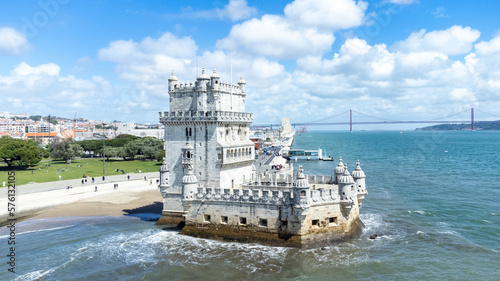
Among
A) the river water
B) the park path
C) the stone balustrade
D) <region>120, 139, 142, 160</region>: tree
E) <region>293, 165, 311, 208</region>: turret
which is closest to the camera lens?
the river water

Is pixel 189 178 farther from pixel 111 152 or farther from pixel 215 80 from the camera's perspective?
pixel 111 152

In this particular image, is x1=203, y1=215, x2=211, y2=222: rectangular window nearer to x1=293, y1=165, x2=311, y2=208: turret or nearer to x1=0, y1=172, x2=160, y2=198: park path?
x1=293, y1=165, x2=311, y2=208: turret

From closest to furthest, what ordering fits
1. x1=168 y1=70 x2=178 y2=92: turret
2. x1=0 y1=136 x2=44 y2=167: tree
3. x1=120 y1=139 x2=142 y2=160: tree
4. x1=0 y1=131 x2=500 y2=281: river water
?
x1=0 y1=131 x2=500 y2=281: river water, x1=168 y1=70 x2=178 y2=92: turret, x1=0 y1=136 x2=44 y2=167: tree, x1=120 y1=139 x2=142 y2=160: tree

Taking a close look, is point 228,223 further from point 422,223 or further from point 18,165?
point 18,165

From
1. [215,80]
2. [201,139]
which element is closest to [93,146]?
[201,139]

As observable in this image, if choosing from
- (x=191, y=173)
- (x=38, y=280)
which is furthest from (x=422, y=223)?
(x=38, y=280)

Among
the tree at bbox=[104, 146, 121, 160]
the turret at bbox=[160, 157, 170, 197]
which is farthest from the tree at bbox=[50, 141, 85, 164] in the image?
the turret at bbox=[160, 157, 170, 197]

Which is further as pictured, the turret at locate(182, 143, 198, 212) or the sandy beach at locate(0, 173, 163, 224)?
the sandy beach at locate(0, 173, 163, 224)
